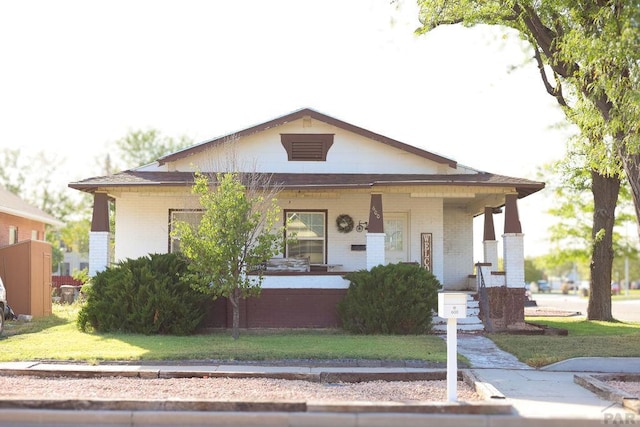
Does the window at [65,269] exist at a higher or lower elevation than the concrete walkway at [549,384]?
higher

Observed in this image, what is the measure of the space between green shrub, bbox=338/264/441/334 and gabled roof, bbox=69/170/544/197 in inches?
89.0

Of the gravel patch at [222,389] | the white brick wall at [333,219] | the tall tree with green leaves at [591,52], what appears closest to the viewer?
the gravel patch at [222,389]

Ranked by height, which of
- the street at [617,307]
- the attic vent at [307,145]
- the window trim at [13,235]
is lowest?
the street at [617,307]

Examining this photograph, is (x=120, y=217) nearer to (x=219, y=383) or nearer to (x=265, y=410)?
(x=219, y=383)

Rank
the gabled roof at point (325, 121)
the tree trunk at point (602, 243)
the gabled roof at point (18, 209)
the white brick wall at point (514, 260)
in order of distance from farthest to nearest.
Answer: the gabled roof at point (18, 209) → the tree trunk at point (602, 243) → the gabled roof at point (325, 121) → the white brick wall at point (514, 260)

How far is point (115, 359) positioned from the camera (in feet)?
42.4

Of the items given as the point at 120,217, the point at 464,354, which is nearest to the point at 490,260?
the point at 464,354

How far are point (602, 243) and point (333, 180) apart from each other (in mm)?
8731

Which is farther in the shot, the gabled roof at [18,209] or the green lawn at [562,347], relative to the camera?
the gabled roof at [18,209]

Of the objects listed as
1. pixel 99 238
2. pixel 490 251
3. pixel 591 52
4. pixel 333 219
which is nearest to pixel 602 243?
pixel 490 251

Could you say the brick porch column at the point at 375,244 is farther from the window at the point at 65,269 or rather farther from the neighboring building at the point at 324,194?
the window at the point at 65,269

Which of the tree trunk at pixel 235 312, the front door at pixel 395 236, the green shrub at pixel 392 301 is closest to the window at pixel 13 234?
the front door at pixel 395 236

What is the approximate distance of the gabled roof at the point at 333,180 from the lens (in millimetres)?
18828

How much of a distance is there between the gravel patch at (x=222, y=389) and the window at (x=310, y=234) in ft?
33.2
